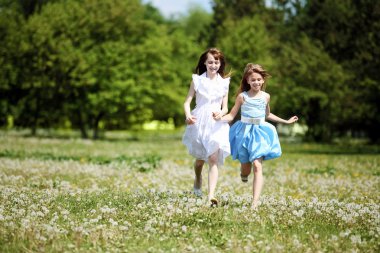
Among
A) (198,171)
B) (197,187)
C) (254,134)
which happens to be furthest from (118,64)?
(254,134)

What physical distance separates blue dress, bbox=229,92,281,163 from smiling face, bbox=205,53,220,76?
24.4 inches

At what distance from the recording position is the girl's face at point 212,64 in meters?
9.71

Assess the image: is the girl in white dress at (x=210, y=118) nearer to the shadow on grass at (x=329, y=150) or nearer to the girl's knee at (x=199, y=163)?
the girl's knee at (x=199, y=163)

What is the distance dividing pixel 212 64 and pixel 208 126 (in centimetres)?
104

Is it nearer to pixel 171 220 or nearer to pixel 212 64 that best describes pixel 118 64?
pixel 212 64

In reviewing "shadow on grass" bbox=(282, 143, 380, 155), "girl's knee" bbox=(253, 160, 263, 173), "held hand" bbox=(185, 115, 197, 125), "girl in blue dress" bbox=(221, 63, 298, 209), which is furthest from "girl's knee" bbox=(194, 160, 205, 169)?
"shadow on grass" bbox=(282, 143, 380, 155)

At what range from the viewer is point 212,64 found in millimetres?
9711

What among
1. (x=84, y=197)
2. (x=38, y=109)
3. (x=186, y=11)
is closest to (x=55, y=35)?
(x=38, y=109)

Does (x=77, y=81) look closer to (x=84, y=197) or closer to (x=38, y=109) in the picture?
(x=38, y=109)

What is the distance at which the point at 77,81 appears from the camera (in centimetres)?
4412

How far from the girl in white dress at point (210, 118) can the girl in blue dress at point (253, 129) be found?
0.68 ft

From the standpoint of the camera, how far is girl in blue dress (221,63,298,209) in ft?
30.4

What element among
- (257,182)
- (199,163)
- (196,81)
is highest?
(196,81)

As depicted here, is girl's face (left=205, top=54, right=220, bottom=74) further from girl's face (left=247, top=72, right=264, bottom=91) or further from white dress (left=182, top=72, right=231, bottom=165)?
girl's face (left=247, top=72, right=264, bottom=91)
